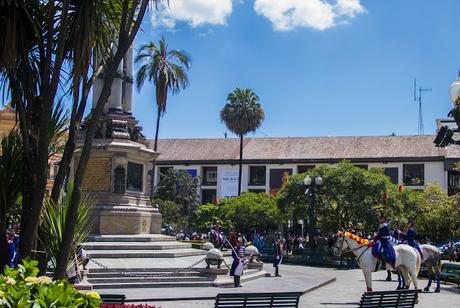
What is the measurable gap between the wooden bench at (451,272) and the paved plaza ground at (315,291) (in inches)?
15.8

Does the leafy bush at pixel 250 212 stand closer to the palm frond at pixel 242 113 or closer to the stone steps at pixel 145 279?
the palm frond at pixel 242 113

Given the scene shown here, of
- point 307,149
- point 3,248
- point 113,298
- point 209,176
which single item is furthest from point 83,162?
point 209,176

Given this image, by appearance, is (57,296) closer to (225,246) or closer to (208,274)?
(208,274)

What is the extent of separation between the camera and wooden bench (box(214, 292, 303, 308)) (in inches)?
375

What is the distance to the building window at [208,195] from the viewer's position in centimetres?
7194

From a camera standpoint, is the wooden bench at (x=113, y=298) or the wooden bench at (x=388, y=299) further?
the wooden bench at (x=388, y=299)

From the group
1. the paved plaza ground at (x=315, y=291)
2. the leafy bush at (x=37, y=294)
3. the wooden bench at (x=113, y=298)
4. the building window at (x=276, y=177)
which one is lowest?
the paved plaza ground at (x=315, y=291)

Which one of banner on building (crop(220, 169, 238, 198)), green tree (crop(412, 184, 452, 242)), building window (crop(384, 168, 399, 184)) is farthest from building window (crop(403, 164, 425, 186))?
green tree (crop(412, 184, 452, 242))

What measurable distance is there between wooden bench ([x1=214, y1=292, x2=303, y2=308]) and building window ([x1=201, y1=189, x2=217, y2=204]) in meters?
61.8

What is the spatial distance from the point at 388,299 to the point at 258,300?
229 cm

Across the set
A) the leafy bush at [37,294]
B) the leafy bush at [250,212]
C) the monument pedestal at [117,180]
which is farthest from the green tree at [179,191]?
the leafy bush at [37,294]

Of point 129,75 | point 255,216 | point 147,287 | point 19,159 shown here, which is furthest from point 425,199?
point 19,159

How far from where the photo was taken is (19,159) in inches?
266

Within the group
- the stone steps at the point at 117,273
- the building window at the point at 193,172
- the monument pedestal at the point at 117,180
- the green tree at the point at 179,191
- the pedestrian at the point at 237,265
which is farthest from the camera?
the building window at the point at 193,172
